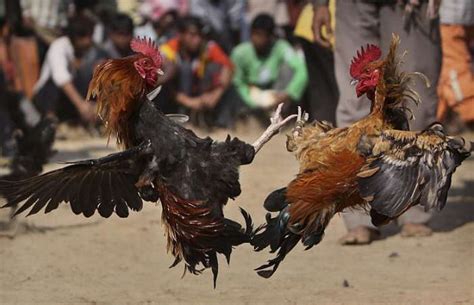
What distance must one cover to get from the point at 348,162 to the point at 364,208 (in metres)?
0.36

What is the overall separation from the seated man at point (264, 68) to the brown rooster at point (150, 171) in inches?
318

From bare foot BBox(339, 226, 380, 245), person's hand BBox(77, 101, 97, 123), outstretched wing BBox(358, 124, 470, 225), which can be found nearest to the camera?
outstretched wing BBox(358, 124, 470, 225)

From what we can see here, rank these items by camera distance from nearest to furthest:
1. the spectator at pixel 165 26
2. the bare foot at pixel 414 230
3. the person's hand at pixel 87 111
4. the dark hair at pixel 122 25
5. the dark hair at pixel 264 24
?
1. the bare foot at pixel 414 230
2. the person's hand at pixel 87 111
3. the dark hair at pixel 122 25
4. the dark hair at pixel 264 24
5. the spectator at pixel 165 26

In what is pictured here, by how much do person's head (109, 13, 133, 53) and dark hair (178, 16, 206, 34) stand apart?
0.66m

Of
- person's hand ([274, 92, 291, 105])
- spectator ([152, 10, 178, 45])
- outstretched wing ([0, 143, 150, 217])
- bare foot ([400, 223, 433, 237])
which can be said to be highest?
outstretched wing ([0, 143, 150, 217])

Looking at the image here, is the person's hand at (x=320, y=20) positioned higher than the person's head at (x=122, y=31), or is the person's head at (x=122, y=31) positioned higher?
the person's hand at (x=320, y=20)

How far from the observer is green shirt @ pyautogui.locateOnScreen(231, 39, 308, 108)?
566 inches

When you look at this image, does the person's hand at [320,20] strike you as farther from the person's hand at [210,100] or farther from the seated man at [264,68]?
the person's hand at [210,100]

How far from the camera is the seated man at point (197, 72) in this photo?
14.4 meters

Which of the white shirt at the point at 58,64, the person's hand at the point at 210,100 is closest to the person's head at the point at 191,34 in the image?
the person's hand at the point at 210,100

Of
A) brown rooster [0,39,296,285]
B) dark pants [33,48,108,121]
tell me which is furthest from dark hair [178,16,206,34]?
brown rooster [0,39,296,285]

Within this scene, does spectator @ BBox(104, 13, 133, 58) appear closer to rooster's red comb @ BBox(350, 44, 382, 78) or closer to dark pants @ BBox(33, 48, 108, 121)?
dark pants @ BBox(33, 48, 108, 121)

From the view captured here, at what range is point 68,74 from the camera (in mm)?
14086

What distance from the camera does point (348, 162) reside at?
6082 mm
